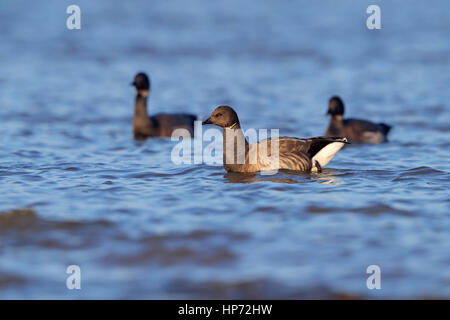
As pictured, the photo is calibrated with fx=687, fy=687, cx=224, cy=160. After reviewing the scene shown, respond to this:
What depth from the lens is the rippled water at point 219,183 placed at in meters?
5.84

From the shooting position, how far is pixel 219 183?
870 centimetres

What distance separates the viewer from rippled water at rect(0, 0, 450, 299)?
584cm

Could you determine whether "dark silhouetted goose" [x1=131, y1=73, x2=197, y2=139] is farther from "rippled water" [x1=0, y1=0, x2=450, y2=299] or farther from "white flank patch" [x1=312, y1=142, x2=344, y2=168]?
"white flank patch" [x1=312, y1=142, x2=344, y2=168]

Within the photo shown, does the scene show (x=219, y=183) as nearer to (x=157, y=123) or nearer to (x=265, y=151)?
(x=265, y=151)

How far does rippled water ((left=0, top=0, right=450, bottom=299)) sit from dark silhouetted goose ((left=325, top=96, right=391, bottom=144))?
0.32 meters

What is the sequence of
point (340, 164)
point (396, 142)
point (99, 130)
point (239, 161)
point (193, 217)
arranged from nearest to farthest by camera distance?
1. point (193, 217)
2. point (239, 161)
3. point (340, 164)
4. point (396, 142)
5. point (99, 130)

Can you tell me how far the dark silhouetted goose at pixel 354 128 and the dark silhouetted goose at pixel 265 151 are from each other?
2.89m

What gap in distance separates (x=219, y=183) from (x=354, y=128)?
460cm

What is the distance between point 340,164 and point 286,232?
12.0 feet

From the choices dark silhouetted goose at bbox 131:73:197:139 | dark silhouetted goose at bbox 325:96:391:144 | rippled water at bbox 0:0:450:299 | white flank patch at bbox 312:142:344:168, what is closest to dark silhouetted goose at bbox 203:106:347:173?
white flank patch at bbox 312:142:344:168

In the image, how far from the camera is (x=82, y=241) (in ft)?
21.6

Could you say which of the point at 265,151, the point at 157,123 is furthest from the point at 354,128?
the point at 265,151

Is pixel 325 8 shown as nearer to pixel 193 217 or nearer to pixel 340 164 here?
pixel 340 164
